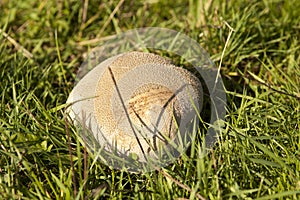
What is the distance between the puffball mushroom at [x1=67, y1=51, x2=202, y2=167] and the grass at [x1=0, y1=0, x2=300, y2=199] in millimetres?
109

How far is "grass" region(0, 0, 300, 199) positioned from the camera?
205cm

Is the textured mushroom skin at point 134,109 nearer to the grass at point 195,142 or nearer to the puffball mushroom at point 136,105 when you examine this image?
the puffball mushroom at point 136,105

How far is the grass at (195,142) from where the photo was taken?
2.05 metres

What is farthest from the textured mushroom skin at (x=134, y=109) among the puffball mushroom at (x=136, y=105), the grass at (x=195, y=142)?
the grass at (x=195, y=142)

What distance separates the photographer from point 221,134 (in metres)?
2.28

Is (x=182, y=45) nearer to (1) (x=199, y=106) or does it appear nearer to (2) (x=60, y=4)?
(1) (x=199, y=106)

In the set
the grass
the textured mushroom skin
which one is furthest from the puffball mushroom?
the grass

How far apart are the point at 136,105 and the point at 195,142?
12.6 inches

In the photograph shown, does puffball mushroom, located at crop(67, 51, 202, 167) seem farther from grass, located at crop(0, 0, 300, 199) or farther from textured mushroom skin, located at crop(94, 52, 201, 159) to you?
grass, located at crop(0, 0, 300, 199)

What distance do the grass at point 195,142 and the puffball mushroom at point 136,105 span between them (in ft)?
0.36

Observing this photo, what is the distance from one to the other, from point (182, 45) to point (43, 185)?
1337 millimetres

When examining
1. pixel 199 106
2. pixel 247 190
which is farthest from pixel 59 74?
pixel 247 190

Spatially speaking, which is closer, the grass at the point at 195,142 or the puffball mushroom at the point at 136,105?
the grass at the point at 195,142

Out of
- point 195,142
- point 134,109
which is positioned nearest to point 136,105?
point 134,109
